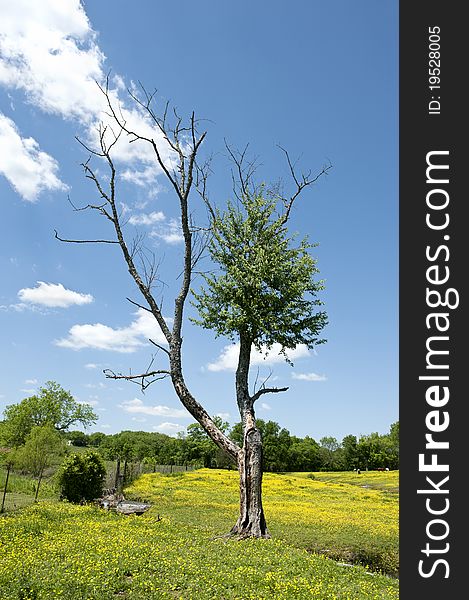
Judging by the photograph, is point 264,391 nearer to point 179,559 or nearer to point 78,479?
point 179,559

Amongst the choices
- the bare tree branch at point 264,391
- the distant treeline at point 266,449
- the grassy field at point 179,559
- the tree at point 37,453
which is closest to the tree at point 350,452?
the distant treeline at point 266,449

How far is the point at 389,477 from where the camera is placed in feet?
221

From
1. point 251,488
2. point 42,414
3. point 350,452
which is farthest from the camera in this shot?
point 350,452

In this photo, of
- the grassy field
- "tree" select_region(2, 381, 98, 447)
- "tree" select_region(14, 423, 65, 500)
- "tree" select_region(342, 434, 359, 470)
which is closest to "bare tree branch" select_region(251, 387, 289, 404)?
the grassy field

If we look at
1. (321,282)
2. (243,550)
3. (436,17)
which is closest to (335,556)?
(243,550)

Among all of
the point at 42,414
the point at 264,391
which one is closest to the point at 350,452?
the point at 42,414

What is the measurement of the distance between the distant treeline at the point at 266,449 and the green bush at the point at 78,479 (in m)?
44.0

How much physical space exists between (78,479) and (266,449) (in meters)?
57.4

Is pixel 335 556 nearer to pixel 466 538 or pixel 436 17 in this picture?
pixel 466 538

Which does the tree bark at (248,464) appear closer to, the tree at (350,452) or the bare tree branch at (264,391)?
the bare tree branch at (264,391)

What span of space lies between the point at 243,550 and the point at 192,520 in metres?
9.56

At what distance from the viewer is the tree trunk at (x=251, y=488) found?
1503cm

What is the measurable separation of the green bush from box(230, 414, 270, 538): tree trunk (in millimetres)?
11955

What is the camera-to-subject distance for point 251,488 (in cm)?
1548
